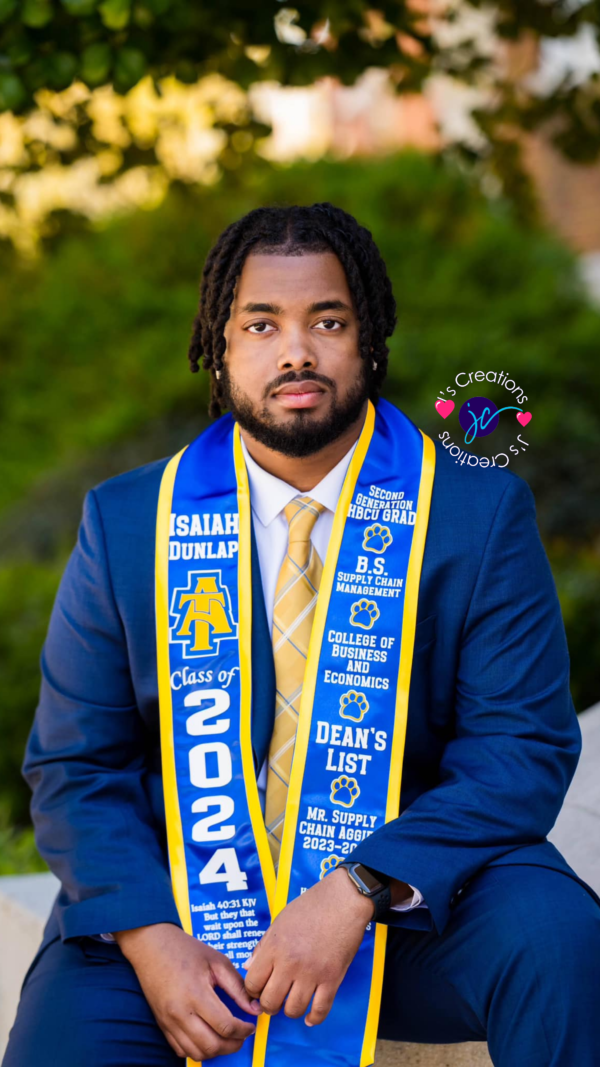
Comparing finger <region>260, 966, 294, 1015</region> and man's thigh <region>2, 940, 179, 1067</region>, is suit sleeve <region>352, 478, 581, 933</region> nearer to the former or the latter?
finger <region>260, 966, 294, 1015</region>

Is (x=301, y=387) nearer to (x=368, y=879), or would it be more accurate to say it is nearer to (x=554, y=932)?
(x=368, y=879)

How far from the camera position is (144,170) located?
514 centimetres

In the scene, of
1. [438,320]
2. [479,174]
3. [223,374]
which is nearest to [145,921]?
[223,374]

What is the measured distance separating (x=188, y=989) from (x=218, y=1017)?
0.07 metres

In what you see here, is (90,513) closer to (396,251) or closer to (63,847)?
(63,847)

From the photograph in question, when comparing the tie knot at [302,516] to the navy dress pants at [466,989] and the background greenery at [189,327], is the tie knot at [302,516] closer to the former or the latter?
the navy dress pants at [466,989]

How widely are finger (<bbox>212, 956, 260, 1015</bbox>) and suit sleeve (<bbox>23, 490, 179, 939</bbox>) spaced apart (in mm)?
140

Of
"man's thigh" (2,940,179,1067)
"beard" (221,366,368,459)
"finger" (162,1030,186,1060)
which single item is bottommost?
"finger" (162,1030,186,1060)

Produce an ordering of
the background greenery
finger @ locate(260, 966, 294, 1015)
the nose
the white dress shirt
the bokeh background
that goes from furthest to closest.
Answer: the background greenery → the bokeh background → the white dress shirt → the nose → finger @ locate(260, 966, 294, 1015)

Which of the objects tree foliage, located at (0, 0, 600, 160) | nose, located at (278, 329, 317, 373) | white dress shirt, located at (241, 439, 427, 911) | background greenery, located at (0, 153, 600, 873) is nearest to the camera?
nose, located at (278, 329, 317, 373)

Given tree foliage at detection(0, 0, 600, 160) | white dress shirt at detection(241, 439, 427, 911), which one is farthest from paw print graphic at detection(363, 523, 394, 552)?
tree foliage at detection(0, 0, 600, 160)

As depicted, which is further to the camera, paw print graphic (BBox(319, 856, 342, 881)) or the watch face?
paw print graphic (BBox(319, 856, 342, 881))

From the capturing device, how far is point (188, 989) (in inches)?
79.6

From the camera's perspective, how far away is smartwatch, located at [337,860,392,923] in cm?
205
